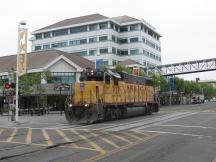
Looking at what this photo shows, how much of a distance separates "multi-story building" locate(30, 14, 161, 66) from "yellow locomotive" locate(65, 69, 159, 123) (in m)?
72.9

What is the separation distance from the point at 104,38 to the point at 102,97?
271 ft

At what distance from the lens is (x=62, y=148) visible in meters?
14.1

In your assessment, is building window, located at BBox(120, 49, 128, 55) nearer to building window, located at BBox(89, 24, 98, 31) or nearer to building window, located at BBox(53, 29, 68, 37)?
building window, located at BBox(89, 24, 98, 31)

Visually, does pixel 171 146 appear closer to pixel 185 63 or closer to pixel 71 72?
pixel 71 72

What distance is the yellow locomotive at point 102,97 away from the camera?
28484mm

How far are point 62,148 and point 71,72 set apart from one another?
52484mm

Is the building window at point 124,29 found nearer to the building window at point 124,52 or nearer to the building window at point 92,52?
the building window at point 124,52

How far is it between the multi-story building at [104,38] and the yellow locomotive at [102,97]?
72.9m

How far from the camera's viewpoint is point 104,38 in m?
111

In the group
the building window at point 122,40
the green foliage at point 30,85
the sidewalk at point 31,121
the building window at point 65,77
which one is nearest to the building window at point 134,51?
the building window at point 122,40

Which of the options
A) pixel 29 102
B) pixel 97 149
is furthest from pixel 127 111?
pixel 29 102

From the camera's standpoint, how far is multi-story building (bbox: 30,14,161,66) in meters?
111

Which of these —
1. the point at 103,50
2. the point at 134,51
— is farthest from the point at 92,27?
the point at 134,51

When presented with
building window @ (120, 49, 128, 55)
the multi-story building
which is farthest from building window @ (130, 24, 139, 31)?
building window @ (120, 49, 128, 55)
